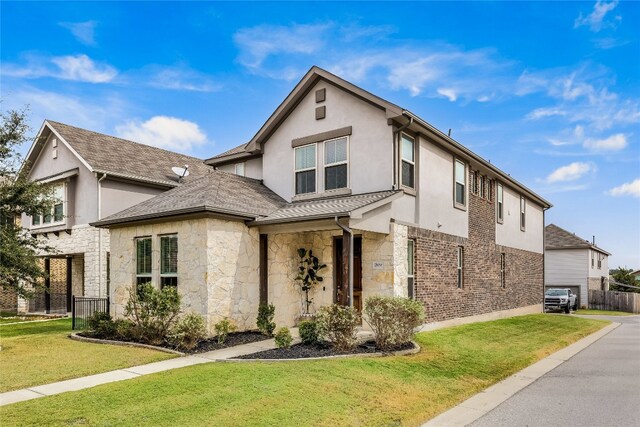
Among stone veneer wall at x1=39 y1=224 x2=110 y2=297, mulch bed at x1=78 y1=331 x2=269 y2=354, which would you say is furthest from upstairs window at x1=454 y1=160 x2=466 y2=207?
stone veneer wall at x1=39 y1=224 x2=110 y2=297

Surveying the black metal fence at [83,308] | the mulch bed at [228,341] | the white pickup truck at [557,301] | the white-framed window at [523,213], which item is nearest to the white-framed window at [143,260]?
the mulch bed at [228,341]

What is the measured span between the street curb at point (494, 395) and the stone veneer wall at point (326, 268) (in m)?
4.04

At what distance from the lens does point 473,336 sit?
47.2 ft

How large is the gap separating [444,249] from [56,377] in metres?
11.8

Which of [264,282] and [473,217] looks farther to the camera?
[473,217]

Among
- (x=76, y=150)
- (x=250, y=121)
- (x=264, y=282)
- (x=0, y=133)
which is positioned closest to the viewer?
(x=0, y=133)

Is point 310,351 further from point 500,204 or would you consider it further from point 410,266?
point 500,204

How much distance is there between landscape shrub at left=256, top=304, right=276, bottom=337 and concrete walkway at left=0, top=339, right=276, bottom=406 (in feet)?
3.03

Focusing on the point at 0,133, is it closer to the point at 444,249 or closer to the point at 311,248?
the point at 311,248

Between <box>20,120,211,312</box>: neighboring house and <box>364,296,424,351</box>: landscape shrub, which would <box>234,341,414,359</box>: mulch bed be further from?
<box>20,120,211,312</box>: neighboring house

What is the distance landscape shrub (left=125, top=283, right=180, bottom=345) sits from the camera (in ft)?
38.7

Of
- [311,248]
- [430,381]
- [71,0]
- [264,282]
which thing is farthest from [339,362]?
[71,0]

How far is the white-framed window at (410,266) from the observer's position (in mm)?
14531

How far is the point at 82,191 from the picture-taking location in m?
21.8
